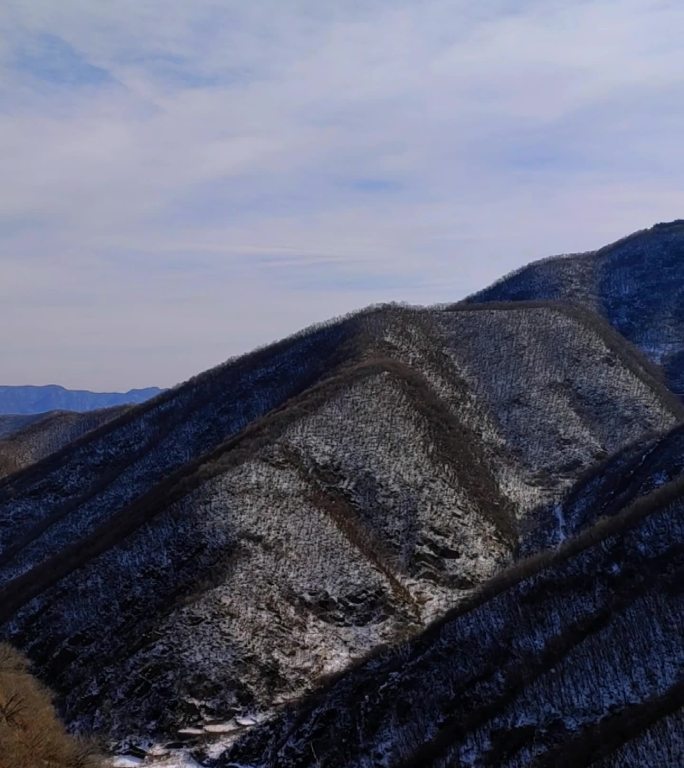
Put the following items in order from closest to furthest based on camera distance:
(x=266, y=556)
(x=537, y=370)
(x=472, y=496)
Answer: (x=266, y=556) < (x=472, y=496) < (x=537, y=370)

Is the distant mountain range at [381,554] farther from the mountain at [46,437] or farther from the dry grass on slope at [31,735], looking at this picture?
the mountain at [46,437]

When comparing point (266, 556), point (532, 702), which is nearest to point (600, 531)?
point (532, 702)

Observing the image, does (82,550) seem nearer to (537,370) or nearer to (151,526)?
(151,526)

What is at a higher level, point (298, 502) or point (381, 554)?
point (298, 502)

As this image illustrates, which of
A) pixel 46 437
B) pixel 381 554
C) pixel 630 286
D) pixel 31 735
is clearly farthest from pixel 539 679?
pixel 630 286

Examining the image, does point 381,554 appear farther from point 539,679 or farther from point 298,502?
point 539,679

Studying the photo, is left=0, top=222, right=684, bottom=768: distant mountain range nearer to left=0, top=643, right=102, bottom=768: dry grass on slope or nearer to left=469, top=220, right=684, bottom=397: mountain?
left=0, top=643, right=102, bottom=768: dry grass on slope
